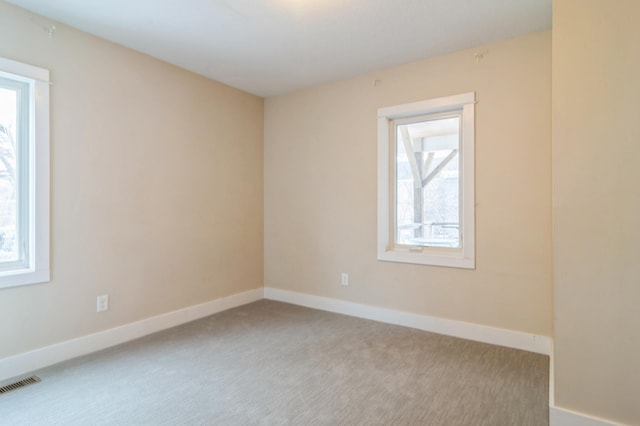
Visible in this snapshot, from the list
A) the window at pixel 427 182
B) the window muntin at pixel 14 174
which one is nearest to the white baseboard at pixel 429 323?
the window at pixel 427 182

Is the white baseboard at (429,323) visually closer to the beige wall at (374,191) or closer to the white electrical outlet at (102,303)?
the beige wall at (374,191)

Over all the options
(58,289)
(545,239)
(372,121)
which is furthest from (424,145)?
(58,289)

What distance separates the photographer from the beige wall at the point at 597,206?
65.1 inches

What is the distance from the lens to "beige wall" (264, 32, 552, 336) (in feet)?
9.25

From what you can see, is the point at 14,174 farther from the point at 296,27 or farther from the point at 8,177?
the point at 296,27

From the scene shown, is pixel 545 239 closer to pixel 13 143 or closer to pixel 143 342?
pixel 143 342

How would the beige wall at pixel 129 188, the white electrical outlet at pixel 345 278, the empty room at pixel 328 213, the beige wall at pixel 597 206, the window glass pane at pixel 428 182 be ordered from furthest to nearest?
the white electrical outlet at pixel 345 278, the window glass pane at pixel 428 182, the beige wall at pixel 129 188, the empty room at pixel 328 213, the beige wall at pixel 597 206

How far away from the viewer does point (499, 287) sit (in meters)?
2.97

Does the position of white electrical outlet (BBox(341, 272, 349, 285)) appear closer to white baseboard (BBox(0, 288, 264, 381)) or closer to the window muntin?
white baseboard (BBox(0, 288, 264, 381))

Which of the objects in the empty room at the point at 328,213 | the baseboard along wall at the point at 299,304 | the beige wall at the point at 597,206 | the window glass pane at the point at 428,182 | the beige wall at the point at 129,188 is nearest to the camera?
the beige wall at the point at 597,206

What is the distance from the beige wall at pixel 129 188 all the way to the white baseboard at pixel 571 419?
10.2ft

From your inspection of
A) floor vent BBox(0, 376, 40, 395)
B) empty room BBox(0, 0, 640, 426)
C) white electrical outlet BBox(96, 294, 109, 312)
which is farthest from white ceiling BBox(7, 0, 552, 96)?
floor vent BBox(0, 376, 40, 395)

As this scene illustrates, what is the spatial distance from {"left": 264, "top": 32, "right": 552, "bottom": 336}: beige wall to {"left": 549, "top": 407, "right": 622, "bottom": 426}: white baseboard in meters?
1.11

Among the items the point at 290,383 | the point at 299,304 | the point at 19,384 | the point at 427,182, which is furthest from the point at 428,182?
the point at 19,384
